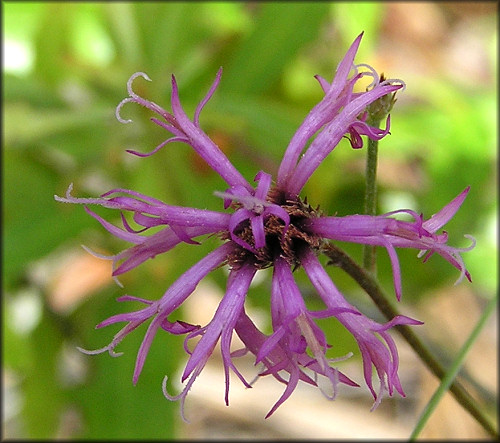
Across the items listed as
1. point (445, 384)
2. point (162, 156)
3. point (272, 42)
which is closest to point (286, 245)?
point (445, 384)

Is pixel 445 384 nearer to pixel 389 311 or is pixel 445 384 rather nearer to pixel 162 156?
pixel 389 311

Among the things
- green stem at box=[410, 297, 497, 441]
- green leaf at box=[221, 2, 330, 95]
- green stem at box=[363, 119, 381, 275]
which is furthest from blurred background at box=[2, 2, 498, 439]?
green stem at box=[363, 119, 381, 275]

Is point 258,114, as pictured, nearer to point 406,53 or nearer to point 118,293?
point 118,293

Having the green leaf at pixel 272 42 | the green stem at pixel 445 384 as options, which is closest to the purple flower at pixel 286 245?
the green stem at pixel 445 384

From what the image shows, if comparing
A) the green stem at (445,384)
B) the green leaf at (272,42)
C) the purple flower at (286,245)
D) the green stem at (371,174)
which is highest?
the green leaf at (272,42)

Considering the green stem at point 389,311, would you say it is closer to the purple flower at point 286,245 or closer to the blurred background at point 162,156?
the purple flower at point 286,245
